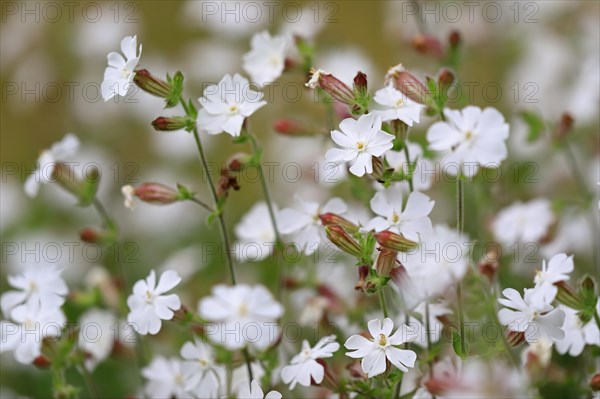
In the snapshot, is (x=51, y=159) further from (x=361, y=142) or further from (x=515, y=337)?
(x=515, y=337)

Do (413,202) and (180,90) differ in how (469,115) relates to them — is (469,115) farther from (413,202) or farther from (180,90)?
(180,90)

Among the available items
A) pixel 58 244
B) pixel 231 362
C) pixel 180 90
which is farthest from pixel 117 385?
pixel 180 90

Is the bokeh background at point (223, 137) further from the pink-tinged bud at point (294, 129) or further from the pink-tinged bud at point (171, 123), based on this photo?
the pink-tinged bud at point (171, 123)

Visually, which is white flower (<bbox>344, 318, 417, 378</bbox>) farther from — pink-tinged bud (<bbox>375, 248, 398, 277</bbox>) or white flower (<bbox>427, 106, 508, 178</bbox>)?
white flower (<bbox>427, 106, 508, 178</bbox>)

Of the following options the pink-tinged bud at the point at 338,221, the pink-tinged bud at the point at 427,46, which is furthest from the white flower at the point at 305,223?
the pink-tinged bud at the point at 427,46

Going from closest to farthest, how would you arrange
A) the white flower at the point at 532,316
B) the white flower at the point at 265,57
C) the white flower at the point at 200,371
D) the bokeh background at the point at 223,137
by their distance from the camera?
1. the white flower at the point at 532,316
2. the white flower at the point at 200,371
3. the white flower at the point at 265,57
4. the bokeh background at the point at 223,137
